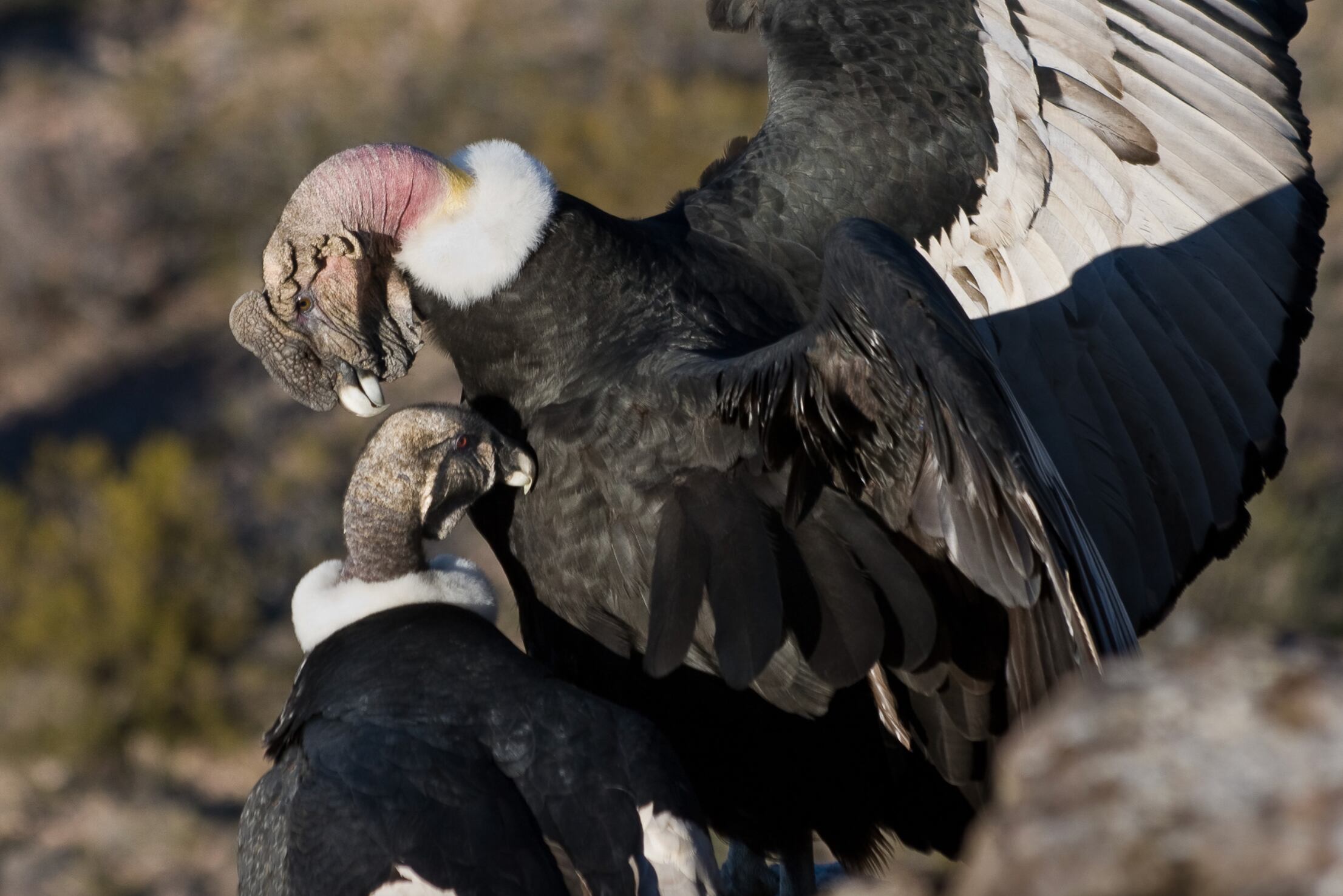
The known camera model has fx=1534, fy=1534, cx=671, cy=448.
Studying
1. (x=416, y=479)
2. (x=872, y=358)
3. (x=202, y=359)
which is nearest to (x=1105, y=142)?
(x=872, y=358)

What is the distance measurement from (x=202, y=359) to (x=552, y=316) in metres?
12.6

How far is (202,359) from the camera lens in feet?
50.5

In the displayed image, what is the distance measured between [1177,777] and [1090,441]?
9.61 ft

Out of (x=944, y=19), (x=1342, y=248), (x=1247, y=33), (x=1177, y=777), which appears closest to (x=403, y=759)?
(x=1177, y=777)

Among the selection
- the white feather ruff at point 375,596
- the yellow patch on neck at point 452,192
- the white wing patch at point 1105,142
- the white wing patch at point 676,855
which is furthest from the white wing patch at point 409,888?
the white wing patch at point 1105,142

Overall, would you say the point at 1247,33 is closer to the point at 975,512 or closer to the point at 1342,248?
the point at 975,512

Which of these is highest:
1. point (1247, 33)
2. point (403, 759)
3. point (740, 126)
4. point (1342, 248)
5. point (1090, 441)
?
point (1247, 33)

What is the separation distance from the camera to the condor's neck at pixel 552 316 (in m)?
3.64

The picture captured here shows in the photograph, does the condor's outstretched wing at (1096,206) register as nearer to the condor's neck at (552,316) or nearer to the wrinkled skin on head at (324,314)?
the condor's neck at (552,316)

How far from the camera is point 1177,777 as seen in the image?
4.47ft

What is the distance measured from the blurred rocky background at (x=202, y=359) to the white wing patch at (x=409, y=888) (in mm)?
6723

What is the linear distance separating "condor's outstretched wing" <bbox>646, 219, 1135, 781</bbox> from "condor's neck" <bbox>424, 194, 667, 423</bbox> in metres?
0.39

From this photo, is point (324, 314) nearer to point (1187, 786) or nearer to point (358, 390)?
point (358, 390)

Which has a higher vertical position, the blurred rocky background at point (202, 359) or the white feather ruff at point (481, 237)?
the white feather ruff at point (481, 237)
